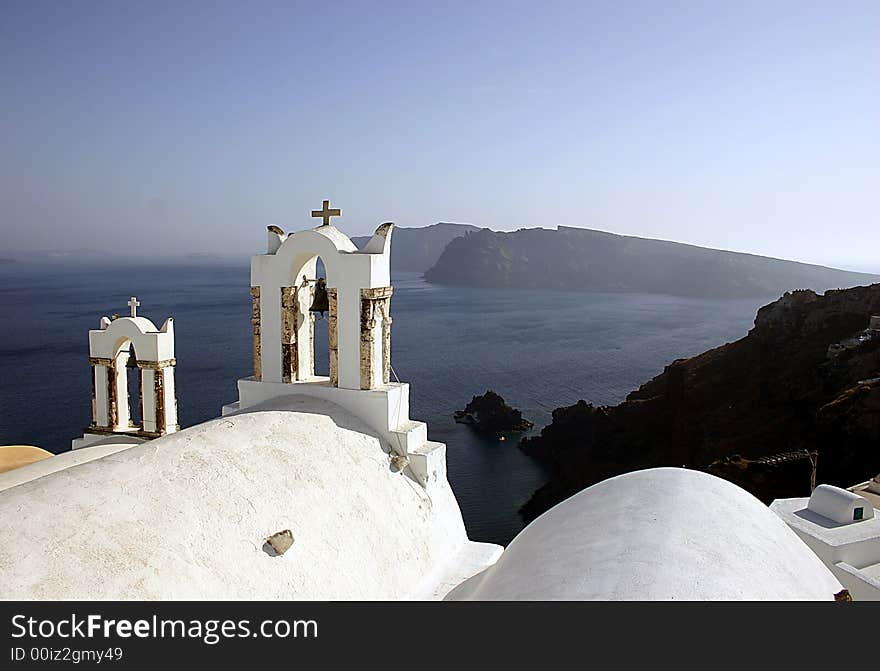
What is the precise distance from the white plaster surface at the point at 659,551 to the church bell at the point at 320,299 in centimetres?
363

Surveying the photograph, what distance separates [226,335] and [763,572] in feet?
195

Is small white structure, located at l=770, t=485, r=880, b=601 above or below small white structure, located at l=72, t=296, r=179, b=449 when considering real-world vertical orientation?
below

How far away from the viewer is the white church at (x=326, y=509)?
3820mm

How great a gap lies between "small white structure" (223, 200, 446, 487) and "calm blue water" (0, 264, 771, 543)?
20.8m

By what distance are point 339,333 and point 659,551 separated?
443 cm

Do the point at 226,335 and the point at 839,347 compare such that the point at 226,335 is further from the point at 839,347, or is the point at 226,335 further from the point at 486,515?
the point at 839,347

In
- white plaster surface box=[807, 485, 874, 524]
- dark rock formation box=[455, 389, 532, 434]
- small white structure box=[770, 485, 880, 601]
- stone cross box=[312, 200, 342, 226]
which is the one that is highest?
stone cross box=[312, 200, 342, 226]

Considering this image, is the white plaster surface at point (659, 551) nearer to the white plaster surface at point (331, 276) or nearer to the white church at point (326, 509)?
the white church at point (326, 509)

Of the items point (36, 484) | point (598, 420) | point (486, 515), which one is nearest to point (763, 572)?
point (36, 484)

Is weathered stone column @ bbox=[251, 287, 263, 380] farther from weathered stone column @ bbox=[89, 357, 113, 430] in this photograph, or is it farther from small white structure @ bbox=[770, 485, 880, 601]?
small white structure @ bbox=[770, 485, 880, 601]

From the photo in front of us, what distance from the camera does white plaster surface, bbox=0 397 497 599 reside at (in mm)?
3676

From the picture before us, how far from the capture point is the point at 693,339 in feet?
230

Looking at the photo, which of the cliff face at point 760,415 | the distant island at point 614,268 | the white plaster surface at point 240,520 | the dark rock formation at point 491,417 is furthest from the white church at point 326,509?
the distant island at point 614,268

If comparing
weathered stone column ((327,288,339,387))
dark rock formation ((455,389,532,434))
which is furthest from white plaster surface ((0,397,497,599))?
dark rock formation ((455,389,532,434))
